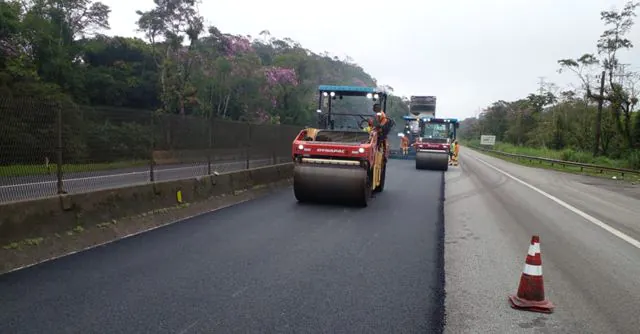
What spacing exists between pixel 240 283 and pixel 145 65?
36.4 metres

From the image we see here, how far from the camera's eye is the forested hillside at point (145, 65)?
28297mm

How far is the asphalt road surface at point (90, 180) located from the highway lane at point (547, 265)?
16.3 ft

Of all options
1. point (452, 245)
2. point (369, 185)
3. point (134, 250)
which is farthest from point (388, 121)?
point (134, 250)

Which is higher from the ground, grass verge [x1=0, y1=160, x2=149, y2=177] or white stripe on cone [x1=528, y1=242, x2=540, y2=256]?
grass verge [x1=0, y1=160, x2=149, y2=177]

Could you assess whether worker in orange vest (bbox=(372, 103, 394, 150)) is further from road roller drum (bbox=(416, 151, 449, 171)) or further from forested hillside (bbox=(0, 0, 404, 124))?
forested hillside (bbox=(0, 0, 404, 124))

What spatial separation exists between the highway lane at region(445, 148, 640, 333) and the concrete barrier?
469 cm

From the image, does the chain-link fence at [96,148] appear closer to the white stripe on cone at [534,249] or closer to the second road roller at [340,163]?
the second road roller at [340,163]

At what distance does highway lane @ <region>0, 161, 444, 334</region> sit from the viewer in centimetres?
407

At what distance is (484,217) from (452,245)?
10.6 ft

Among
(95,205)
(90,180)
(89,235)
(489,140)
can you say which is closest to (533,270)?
(89,235)

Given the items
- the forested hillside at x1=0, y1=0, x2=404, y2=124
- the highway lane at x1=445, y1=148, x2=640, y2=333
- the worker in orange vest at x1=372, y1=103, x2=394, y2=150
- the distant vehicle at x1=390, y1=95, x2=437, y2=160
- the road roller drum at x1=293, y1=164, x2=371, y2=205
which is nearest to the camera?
the highway lane at x1=445, y1=148, x2=640, y2=333

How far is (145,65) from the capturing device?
38031 millimetres

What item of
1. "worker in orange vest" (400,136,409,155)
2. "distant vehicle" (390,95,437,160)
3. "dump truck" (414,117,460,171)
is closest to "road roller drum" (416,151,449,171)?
"dump truck" (414,117,460,171)

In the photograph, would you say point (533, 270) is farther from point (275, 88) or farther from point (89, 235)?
point (275, 88)
